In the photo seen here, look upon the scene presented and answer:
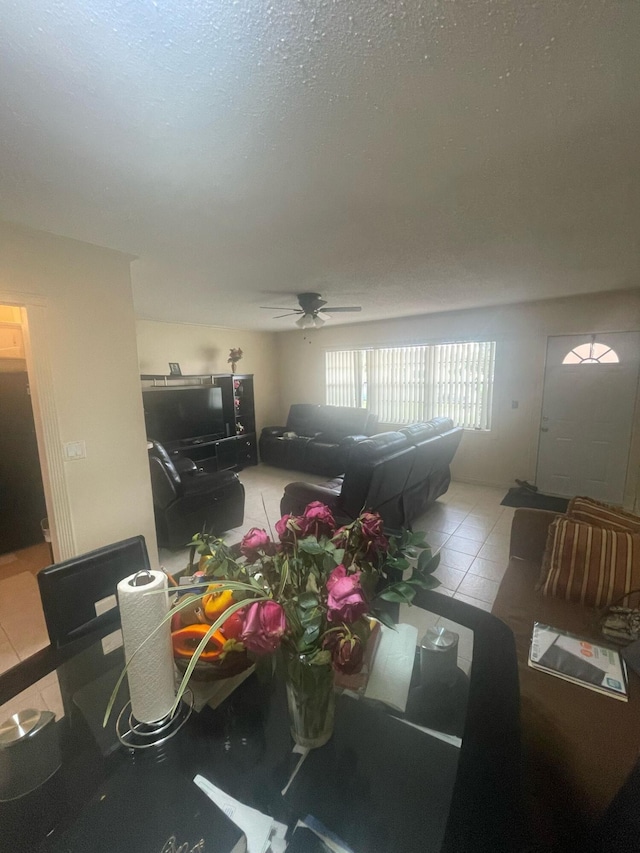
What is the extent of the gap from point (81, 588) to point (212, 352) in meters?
4.89

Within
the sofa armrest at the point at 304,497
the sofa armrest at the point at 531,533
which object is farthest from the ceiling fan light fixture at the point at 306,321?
the sofa armrest at the point at 531,533

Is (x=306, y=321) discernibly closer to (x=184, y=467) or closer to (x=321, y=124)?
(x=184, y=467)

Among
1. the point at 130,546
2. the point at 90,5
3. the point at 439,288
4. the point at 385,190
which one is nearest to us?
the point at 90,5

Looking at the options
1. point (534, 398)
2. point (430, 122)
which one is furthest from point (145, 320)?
point (534, 398)

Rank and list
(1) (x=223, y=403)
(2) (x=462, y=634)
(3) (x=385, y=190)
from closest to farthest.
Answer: (3) (x=385, y=190), (2) (x=462, y=634), (1) (x=223, y=403)

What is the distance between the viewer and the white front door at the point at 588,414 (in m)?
3.85

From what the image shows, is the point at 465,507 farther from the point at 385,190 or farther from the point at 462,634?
the point at 385,190

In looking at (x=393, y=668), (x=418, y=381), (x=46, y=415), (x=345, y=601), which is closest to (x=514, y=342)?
(x=418, y=381)

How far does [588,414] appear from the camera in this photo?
4.07m

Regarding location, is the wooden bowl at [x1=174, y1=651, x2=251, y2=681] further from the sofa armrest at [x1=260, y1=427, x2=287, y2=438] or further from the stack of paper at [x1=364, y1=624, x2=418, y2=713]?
the sofa armrest at [x1=260, y1=427, x2=287, y2=438]

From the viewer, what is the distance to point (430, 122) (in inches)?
44.6

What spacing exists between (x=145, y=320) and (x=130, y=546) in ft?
13.8

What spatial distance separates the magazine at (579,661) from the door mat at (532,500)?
113 inches

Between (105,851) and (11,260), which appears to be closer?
(105,851)
